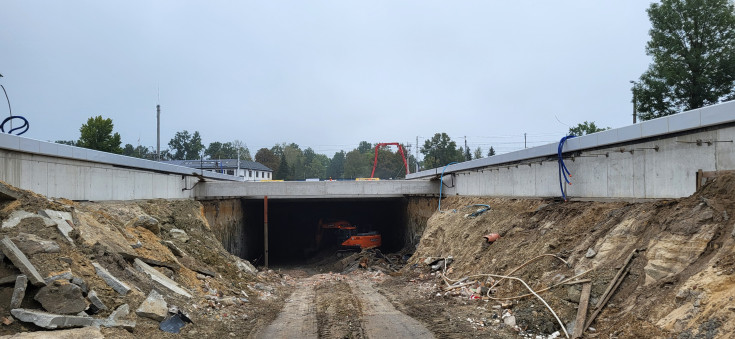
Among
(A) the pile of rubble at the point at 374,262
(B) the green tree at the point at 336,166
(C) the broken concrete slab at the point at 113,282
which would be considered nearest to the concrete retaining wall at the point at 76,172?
(C) the broken concrete slab at the point at 113,282

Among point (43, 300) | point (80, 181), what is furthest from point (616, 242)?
point (80, 181)

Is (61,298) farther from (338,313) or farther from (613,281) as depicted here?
(613,281)

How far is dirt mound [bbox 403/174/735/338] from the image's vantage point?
6.44 m

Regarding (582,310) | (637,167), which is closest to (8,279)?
(582,310)

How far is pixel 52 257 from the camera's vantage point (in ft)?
26.4

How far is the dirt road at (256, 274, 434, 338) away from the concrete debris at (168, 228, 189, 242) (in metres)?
3.87

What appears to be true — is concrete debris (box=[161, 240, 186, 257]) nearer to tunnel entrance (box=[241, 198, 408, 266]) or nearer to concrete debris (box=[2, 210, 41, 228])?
concrete debris (box=[2, 210, 41, 228])

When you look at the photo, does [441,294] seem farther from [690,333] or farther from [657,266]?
[690,333]

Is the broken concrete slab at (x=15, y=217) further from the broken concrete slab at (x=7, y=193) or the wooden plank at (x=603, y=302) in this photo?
Result: the wooden plank at (x=603, y=302)

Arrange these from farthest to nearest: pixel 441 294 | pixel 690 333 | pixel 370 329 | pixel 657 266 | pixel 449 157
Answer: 1. pixel 449 157
2. pixel 441 294
3. pixel 370 329
4. pixel 657 266
5. pixel 690 333

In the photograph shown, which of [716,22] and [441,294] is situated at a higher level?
[716,22]

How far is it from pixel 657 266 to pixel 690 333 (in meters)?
1.72

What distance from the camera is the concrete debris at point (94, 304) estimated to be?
759cm

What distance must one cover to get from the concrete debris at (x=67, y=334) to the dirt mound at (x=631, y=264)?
275 inches
